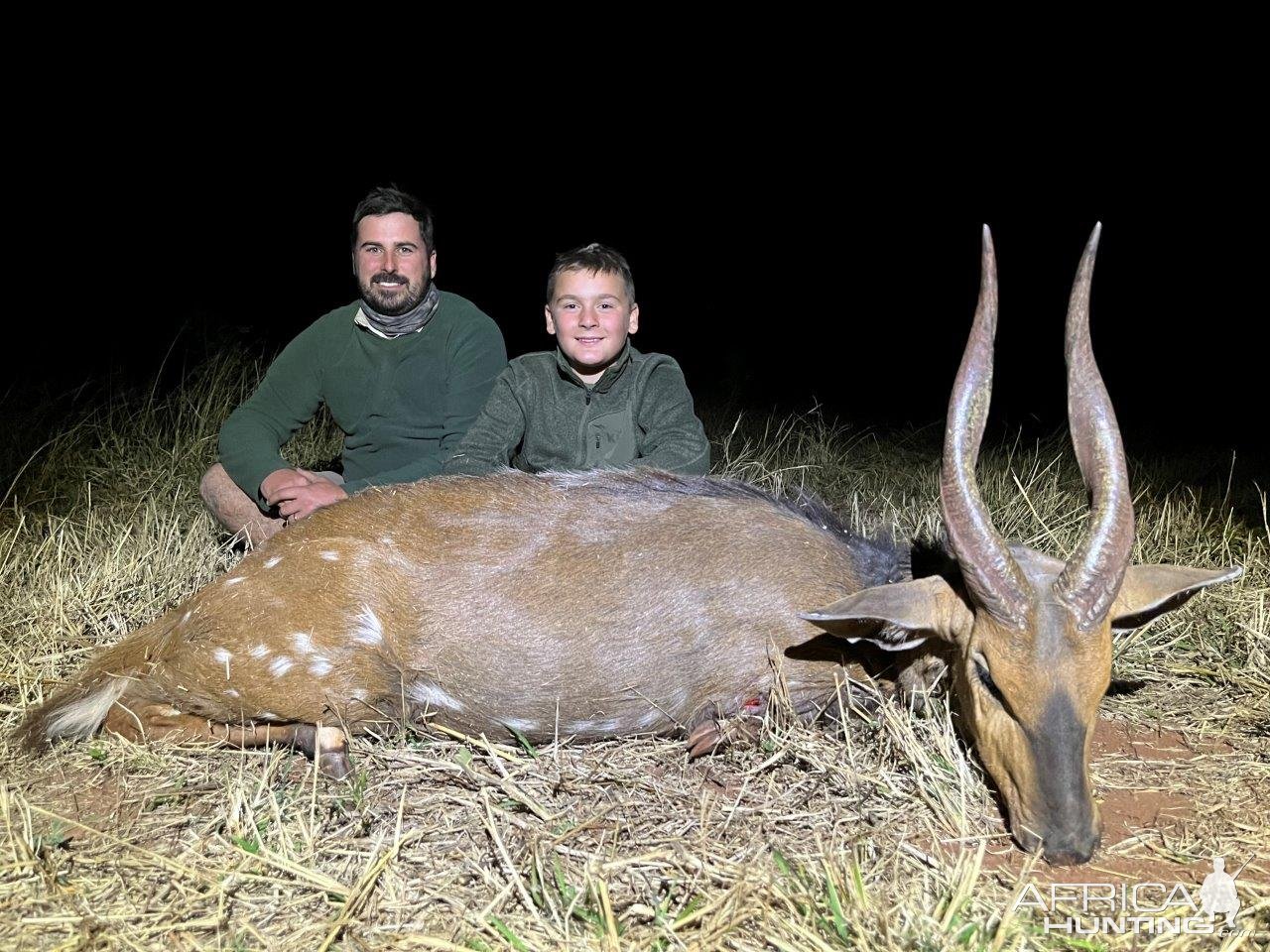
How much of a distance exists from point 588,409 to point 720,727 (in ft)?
5.24

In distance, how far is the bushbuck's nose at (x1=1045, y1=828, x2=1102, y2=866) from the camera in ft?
7.79

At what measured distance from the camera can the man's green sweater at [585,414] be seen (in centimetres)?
409

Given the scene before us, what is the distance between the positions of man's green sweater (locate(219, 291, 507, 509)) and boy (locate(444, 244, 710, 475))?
20.5 inches

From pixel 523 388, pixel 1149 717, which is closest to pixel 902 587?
pixel 1149 717

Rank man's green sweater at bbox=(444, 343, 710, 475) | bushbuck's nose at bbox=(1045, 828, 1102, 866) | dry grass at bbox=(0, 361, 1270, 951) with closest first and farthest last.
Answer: dry grass at bbox=(0, 361, 1270, 951) → bushbuck's nose at bbox=(1045, 828, 1102, 866) → man's green sweater at bbox=(444, 343, 710, 475)

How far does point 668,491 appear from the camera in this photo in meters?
3.32

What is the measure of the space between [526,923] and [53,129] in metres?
9.77

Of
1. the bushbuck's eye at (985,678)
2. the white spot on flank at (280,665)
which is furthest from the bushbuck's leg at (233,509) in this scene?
the bushbuck's eye at (985,678)

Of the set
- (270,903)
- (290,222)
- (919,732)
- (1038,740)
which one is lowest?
(270,903)

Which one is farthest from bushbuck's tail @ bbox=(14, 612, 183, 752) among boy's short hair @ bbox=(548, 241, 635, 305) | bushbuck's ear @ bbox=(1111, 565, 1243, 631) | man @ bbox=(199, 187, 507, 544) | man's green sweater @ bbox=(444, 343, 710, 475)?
bushbuck's ear @ bbox=(1111, 565, 1243, 631)

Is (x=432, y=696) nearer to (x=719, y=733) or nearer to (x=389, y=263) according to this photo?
(x=719, y=733)

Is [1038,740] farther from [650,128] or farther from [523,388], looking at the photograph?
[650,128]

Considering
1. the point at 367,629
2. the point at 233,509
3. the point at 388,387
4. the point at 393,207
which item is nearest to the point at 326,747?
the point at 367,629

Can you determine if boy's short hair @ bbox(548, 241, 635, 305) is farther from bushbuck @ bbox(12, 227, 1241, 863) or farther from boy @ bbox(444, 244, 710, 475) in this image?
bushbuck @ bbox(12, 227, 1241, 863)
